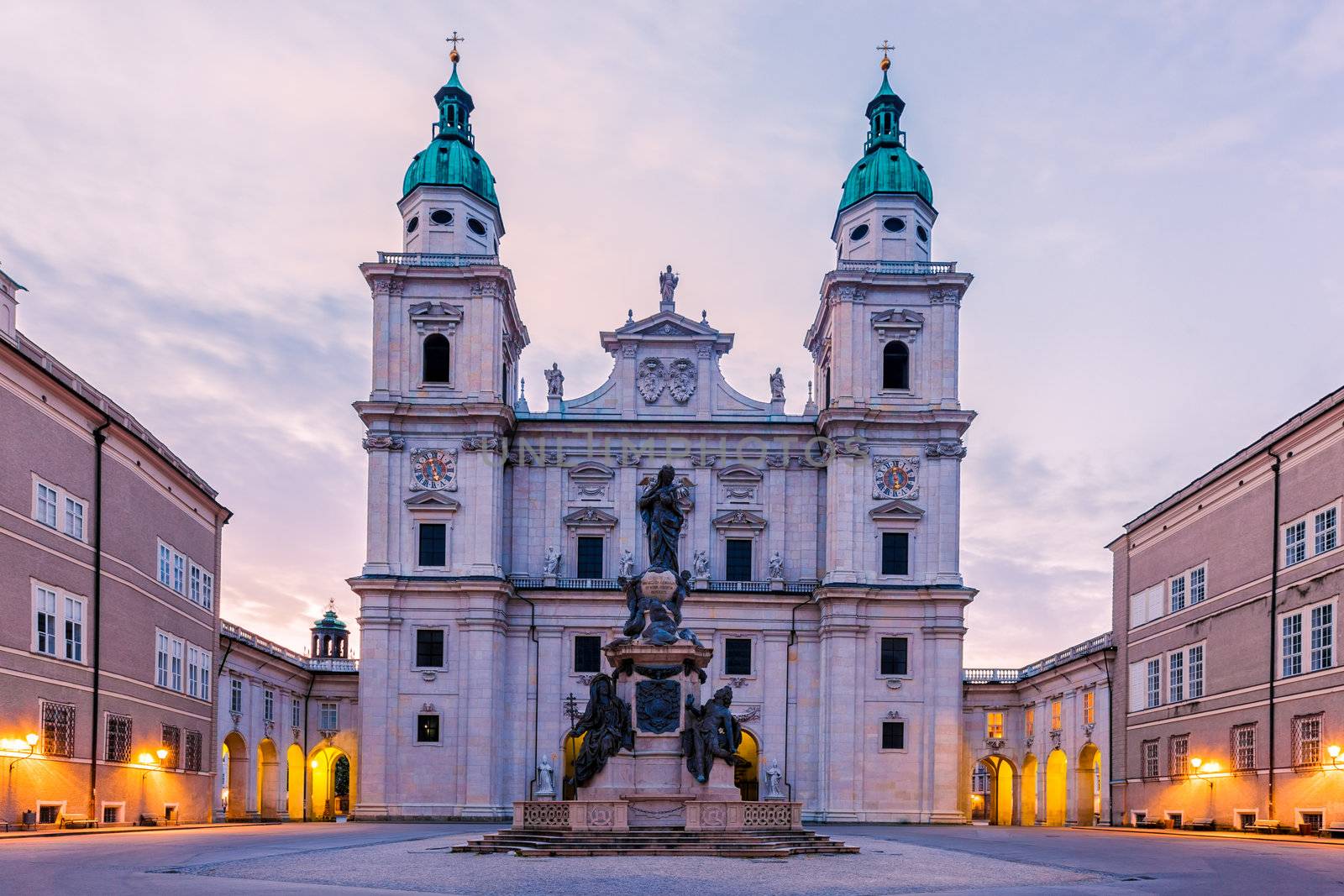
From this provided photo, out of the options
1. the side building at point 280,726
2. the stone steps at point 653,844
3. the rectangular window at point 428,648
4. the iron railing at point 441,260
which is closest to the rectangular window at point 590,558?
the rectangular window at point 428,648

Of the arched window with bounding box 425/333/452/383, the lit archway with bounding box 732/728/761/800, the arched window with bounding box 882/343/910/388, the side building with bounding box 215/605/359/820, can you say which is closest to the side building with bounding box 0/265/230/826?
the side building with bounding box 215/605/359/820

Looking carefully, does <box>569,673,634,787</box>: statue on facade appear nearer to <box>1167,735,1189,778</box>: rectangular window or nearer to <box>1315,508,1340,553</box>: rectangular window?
<box>1315,508,1340,553</box>: rectangular window

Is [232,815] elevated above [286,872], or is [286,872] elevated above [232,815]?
[286,872]

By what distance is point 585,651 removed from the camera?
71125 millimetres

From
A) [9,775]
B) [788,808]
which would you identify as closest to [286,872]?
[788,808]

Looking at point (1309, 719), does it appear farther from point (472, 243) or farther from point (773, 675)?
point (472, 243)

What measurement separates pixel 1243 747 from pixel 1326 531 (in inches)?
363

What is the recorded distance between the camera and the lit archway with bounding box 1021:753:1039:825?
250ft

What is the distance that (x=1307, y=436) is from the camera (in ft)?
156

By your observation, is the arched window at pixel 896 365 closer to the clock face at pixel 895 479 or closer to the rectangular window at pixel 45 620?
the clock face at pixel 895 479

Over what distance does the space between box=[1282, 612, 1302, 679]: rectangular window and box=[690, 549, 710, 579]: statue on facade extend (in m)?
29.3

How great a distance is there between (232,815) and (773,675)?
26412 mm

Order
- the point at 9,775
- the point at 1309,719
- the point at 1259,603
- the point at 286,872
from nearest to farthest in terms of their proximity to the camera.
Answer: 1. the point at 286,872
2. the point at 9,775
3. the point at 1309,719
4. the point at 1259,603

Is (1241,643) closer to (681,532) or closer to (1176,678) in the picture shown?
(1176,678)
